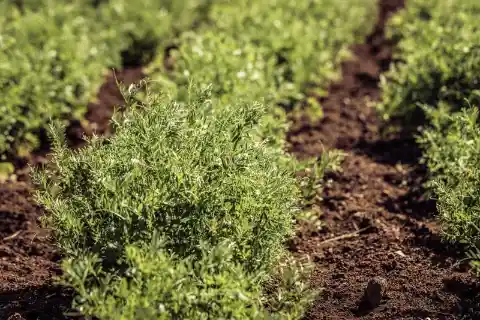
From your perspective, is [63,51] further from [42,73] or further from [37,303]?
[37,303]

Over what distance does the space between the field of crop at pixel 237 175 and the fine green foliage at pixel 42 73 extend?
2 cm

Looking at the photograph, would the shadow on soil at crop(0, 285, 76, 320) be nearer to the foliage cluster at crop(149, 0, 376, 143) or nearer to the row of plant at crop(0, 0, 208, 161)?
the foliage cluster at crop(149, 0, 376, 143)

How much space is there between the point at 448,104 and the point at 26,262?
342cm

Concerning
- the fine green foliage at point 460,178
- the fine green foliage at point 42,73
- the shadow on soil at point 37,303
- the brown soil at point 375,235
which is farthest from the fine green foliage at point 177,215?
the fine green foliage at point 42,73

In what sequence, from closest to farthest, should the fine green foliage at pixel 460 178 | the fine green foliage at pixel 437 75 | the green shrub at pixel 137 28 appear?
the fine green foliage at pixel 460 178 < the fine green foliage at pixel 437 75 < the green shrub at pixel 137 28

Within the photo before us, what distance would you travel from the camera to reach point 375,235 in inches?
184

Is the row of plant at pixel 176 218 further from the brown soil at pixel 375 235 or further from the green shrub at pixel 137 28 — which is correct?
the green shrub at pixel 137 28

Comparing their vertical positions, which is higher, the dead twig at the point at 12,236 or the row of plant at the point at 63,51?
the row of plant at the point at 63,51

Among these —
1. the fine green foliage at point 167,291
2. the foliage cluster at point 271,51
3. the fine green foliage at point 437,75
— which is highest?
the foliage cluster at point 271,51

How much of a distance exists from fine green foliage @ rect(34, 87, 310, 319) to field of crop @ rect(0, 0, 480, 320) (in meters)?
0.01

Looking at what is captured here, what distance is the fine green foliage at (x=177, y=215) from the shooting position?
3.13 m

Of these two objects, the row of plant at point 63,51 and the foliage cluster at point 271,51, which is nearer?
the foliage cluster at point 271,51

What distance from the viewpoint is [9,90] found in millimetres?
5863

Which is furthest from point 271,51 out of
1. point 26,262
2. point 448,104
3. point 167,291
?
point 167,291
